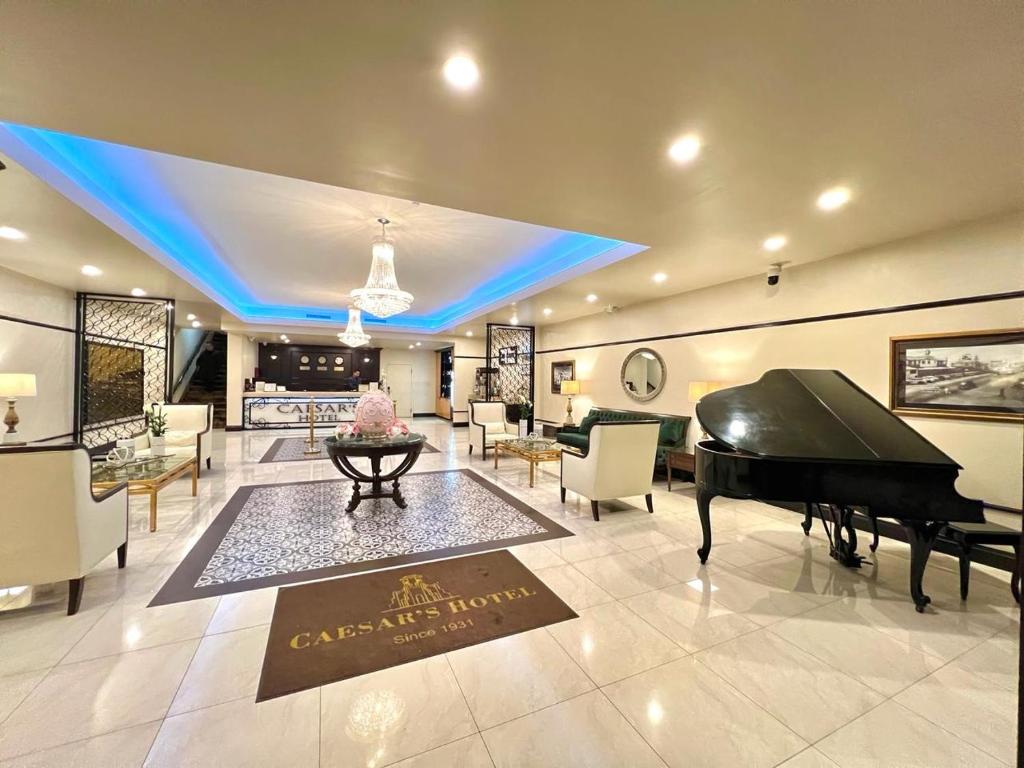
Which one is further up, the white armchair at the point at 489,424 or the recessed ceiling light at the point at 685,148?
the recessed ceiling light at the point at 685,148

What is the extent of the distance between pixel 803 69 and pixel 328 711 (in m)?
3.42

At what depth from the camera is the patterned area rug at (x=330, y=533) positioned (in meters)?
2.75

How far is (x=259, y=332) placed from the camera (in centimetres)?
920

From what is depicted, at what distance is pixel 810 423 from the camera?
8.79 ft

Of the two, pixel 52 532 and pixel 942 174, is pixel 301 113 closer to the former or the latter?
Result: pixel 52 532

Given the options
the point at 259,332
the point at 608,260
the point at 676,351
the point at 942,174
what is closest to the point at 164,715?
the point at 608,260

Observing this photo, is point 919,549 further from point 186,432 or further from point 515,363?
Answer: point 515,363

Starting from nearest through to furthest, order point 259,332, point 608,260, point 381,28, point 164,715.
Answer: point 381,28 → point 164,715 → point 608,260 → point 259,332

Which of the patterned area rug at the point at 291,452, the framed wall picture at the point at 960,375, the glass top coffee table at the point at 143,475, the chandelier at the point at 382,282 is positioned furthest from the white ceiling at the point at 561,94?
the patterned area rug at the point at 291,452

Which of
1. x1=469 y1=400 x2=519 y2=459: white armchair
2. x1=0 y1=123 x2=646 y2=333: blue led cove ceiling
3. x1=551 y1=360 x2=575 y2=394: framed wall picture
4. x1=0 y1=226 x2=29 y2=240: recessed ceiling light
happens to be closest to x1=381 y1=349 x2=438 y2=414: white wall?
x1=0 y1=123 x2=646 y2=333: blue led cove ceiling

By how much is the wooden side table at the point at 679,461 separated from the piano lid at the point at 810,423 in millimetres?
2317

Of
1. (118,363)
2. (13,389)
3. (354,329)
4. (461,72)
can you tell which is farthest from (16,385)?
(461,72)

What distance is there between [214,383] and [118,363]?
5360 millimetres

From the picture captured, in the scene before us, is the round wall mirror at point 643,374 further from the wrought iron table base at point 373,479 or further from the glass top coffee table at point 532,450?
the wrought iron table base at point 373,479
